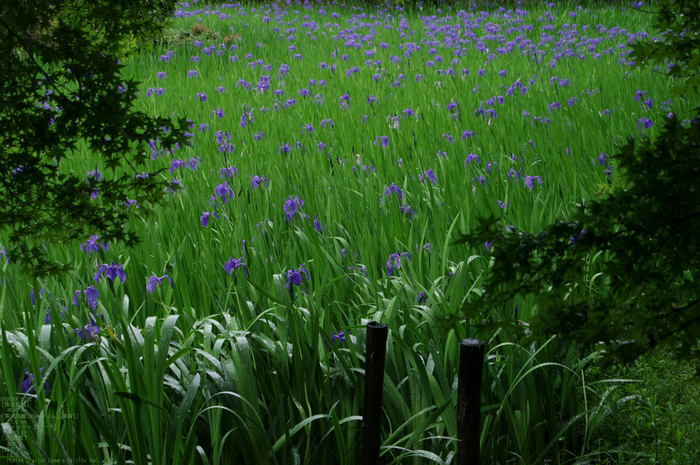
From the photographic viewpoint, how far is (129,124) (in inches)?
51.5

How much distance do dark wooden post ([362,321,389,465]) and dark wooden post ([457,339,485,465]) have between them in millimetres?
217

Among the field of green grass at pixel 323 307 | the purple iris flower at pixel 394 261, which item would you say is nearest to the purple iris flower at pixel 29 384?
the field of green grass at pixel 323 307

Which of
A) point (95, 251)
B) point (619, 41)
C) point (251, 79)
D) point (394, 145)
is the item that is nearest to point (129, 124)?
point (95, 251)

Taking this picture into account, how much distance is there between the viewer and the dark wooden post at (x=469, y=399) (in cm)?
147

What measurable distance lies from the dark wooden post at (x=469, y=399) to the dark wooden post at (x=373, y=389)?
0.71ft

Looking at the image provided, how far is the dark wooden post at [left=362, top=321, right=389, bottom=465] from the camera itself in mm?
1513

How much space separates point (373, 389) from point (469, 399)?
0.26 metres

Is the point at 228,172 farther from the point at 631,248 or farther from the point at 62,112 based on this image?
the point at 631,248

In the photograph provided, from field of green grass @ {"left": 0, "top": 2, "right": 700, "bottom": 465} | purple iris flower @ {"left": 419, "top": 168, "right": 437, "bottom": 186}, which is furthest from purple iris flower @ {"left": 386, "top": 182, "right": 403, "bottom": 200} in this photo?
purple iris flower @ {"left": 419, "top": 168, "right": 437, "bottom": 186}

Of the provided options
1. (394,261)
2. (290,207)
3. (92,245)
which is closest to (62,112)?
(92,245)

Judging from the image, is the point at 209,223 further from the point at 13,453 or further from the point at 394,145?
the point at 394,145

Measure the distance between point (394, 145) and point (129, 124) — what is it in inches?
115

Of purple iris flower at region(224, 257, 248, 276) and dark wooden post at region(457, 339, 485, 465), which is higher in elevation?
purple iris flower at region(224, 257, 248, 276)

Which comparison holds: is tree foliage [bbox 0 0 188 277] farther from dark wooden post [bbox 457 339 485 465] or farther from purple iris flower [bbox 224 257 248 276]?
dark wooden post [bbox 457 339 485 465]
